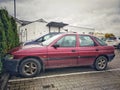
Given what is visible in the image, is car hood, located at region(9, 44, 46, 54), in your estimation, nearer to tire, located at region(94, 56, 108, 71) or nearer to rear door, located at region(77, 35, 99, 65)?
rear door, located at region(77, 35, 99, 65)

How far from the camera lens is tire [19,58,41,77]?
5445 millimetres

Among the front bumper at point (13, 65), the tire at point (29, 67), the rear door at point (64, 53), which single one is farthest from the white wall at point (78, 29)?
the front bumper at point (13, 65)

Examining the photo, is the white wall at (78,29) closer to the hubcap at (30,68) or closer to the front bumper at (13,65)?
the hubcap at (30,68)

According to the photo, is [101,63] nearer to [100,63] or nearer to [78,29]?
[100,63]

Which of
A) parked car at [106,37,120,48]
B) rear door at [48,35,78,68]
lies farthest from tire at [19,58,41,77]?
parked car at [106,37,120,48]

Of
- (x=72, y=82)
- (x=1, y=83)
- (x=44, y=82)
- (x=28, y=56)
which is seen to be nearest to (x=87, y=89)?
(x=72, y=82)

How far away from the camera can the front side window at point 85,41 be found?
254 inches

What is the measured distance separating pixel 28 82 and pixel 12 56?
1.10 meters

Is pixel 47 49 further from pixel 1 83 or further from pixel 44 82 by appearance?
pixel 1 83

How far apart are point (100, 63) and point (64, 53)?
1.88m

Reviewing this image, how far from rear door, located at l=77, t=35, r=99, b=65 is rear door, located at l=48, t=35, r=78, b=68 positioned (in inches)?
10.9

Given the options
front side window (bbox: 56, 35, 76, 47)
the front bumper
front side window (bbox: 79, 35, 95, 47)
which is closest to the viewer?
the front bumper

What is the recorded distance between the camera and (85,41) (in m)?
6.57

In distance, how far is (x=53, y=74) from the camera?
6.03 metres
